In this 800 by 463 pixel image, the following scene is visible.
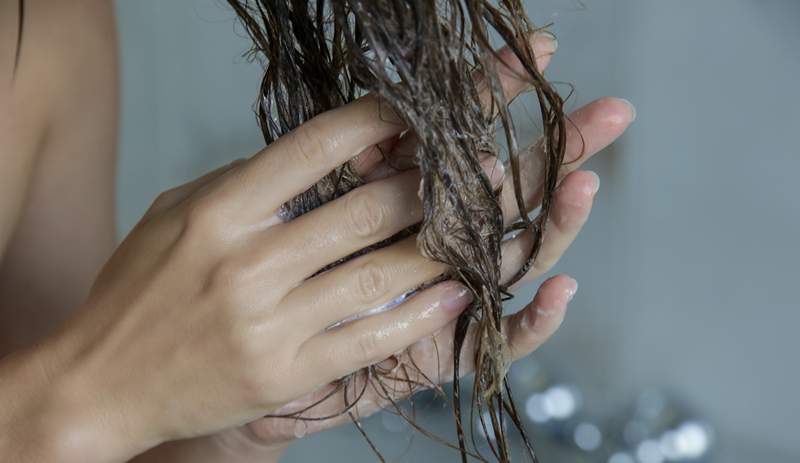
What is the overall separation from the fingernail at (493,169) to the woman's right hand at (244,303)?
0.05 m

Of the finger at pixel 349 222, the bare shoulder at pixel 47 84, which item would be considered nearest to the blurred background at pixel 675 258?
the bare shoulder at pixel 47 84

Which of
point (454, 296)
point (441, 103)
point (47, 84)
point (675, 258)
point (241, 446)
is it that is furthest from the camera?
point (675, 258)

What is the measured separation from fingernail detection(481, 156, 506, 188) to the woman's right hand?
0.05 meters

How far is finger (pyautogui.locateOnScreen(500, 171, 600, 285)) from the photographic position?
2.20ft

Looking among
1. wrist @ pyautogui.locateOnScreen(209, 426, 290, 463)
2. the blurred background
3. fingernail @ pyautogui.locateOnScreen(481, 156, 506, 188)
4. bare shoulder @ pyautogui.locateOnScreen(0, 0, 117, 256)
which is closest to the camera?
fingernail @ pyautogui.locateOnScreen(481, 156, 506, 188)

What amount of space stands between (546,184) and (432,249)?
10 cm

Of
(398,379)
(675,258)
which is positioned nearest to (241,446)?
(398,379)

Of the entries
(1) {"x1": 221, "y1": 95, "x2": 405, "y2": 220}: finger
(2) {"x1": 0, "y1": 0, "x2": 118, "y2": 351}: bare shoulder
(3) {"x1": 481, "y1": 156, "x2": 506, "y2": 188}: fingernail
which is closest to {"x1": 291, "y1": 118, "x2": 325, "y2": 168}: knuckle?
(1) {"x1": 221, "y1": 95, "x2": 405, "y2": 220}: finger

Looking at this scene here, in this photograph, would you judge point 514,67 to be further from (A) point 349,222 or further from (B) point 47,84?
(B) point 47,84

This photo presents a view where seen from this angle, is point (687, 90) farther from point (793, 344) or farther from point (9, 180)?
point (9, 180)

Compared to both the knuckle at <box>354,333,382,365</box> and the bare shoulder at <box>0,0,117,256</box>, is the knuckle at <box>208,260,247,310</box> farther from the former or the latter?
the bare shoulder at <box>0,0,117,256</box>

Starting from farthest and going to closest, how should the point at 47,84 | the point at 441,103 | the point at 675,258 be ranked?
1. the point at 675,258
2. the point at 47,84
3. the point at 441,103

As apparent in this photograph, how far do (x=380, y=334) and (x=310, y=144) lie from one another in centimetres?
16

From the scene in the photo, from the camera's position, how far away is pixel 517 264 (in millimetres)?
751
